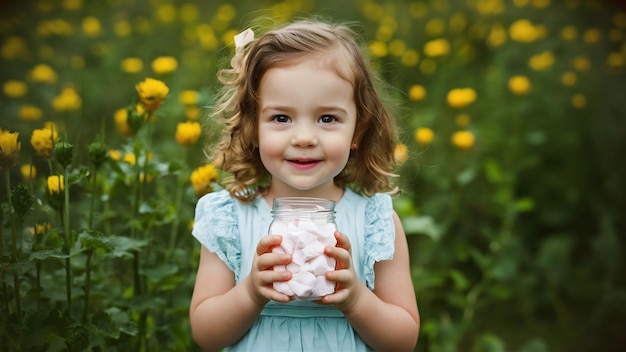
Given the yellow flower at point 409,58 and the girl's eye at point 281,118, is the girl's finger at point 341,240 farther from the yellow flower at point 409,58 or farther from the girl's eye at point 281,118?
the yellow flower at point 409,58

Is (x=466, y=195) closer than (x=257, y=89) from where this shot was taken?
No

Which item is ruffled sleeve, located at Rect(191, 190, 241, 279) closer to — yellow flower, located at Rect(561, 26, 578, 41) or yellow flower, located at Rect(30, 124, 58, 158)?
yellow flower, located at Rect(30, 124, 58, 158)

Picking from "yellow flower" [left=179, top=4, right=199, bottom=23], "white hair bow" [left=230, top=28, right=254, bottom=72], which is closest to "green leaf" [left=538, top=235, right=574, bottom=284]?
"white hair bow" [left=230, top=28, right=254, bottom=72]

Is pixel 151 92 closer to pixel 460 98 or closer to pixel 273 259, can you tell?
pixel 273 259

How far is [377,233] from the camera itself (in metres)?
1.95

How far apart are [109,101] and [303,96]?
8.59ft

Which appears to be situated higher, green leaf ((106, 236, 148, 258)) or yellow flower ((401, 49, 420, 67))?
yellow flower ((401, 49, 420, 67))

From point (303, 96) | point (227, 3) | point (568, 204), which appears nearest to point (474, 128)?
point (568, 204)

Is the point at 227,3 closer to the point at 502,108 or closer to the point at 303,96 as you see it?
the point at 502,108

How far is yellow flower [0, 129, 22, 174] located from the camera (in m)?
1.80

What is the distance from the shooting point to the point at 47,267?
224cm

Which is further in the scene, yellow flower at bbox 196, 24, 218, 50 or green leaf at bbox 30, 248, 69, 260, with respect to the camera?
yellow flower at bbox 196, 24, 218, 50

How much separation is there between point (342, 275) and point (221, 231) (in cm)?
38

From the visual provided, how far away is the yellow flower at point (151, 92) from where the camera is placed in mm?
2162
